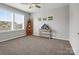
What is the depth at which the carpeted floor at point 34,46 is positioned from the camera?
210 cm

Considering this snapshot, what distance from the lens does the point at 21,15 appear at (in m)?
2.16

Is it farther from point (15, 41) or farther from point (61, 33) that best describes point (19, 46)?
point (61, 33)

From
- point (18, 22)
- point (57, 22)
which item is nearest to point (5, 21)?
point (18, 22)

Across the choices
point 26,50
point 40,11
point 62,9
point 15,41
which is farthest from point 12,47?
point 62,9

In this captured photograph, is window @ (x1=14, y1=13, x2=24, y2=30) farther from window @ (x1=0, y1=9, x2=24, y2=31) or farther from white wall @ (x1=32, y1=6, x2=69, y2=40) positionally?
white wall @ (x1=32, y1=6, x2=69, y2=40)

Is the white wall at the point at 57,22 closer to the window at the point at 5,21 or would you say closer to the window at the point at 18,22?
the window at the point at 18,22

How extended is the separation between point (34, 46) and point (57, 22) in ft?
2.62

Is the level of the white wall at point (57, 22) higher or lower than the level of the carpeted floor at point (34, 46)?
higher

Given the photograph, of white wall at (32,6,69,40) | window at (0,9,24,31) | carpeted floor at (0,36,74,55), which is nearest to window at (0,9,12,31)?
window at (0,9,24,31)

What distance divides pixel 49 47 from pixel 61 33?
18.1 inches

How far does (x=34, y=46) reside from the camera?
2.24 meters

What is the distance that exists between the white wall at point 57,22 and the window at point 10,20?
1.09 feet

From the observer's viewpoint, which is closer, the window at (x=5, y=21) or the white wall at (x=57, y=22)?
the window at (x=5, y=21)

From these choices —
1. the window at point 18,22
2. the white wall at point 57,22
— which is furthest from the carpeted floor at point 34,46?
the window at point 18,22
